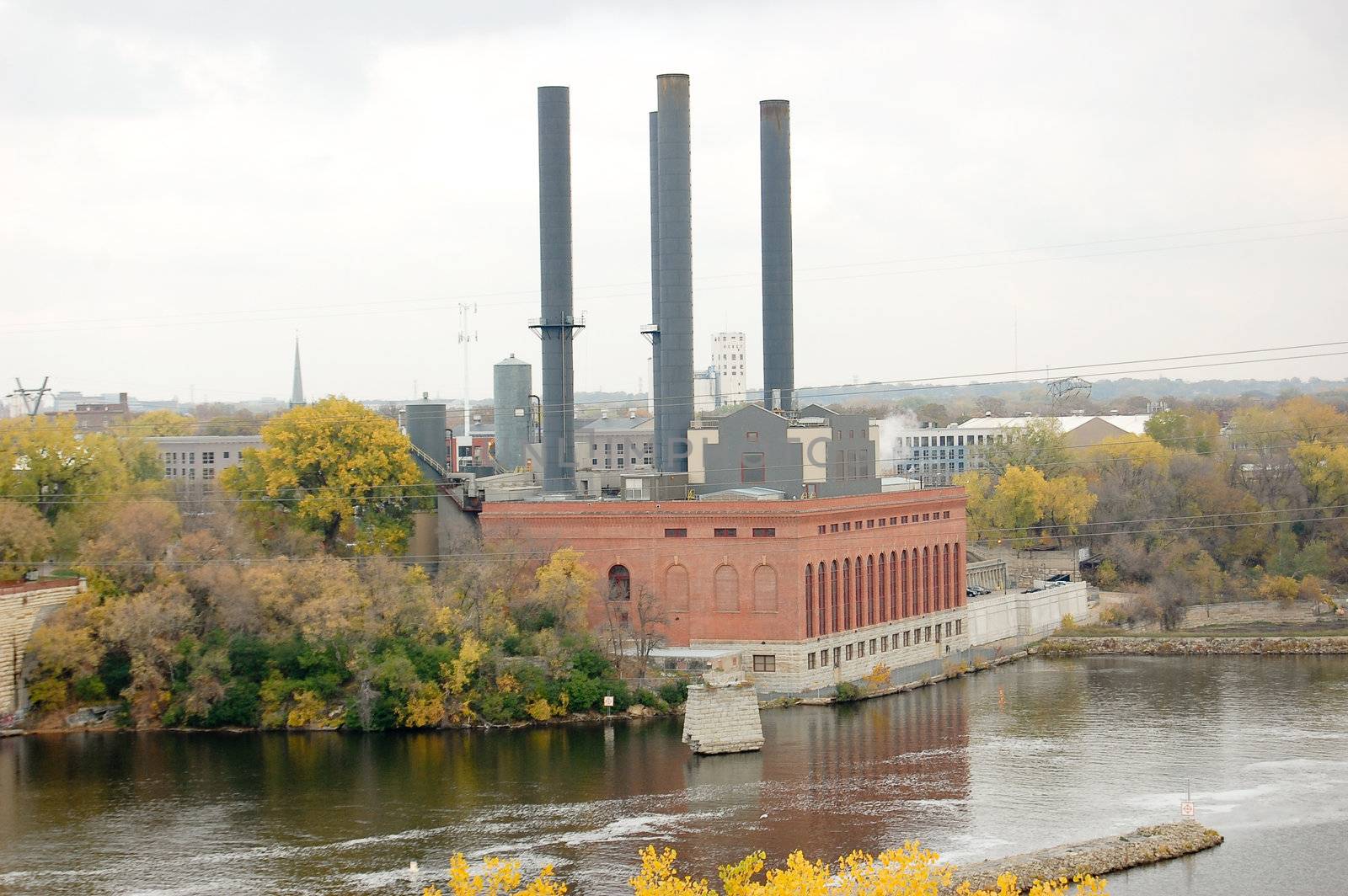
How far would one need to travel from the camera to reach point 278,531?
235ft

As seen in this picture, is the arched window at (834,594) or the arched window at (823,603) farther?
the arched window at (834,594)

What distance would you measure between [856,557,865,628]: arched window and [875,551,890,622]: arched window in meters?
1.66

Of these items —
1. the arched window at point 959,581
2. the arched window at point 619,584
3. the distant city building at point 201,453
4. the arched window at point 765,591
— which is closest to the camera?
the arched window at point 765,591

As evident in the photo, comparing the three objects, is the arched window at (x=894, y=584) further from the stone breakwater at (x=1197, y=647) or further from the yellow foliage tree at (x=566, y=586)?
the yellow foliage tree at (x=566, y=586)

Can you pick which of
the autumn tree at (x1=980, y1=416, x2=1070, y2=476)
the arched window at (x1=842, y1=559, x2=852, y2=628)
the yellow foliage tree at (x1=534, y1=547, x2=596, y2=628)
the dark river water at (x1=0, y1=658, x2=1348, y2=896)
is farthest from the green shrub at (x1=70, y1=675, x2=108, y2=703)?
the autumn tree at (x1=980, y1=416, x2=1070, y2=476)

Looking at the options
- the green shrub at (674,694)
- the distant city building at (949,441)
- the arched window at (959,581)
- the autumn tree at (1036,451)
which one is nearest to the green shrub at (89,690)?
the green shrub at (674,694)

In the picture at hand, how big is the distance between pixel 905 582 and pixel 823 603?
27.3ft

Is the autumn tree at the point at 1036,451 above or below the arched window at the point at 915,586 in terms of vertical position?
above

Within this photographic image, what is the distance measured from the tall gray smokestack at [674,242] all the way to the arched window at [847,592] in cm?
909

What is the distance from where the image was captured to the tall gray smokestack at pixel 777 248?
82.3 metres

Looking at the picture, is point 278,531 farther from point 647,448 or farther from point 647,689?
point 647,448

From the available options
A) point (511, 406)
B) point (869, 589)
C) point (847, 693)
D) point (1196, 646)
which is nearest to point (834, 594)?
point (869, 589)

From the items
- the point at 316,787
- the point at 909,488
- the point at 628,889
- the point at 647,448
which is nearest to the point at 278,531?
the point at 316,787

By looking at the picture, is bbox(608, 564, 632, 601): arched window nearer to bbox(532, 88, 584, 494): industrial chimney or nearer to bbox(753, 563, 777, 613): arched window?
bbox(753, 563, 777, 613): arched window
